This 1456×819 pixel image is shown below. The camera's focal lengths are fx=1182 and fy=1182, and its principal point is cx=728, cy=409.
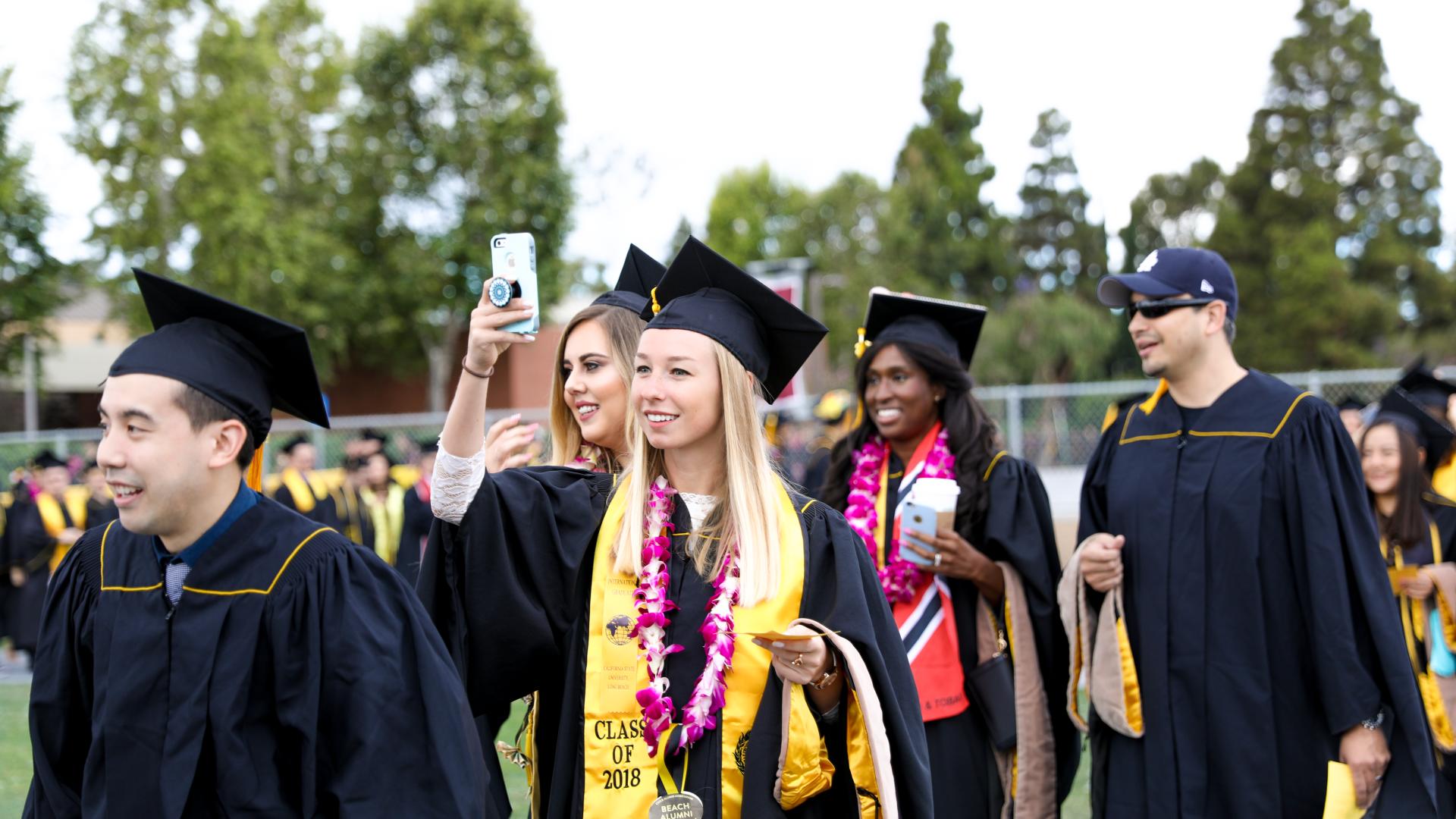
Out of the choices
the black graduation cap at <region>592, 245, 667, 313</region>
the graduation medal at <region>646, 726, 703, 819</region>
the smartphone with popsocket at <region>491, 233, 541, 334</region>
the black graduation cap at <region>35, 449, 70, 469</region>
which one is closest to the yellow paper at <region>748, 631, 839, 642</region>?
the graduation medal at <region>646, 726, 703, 819</region>

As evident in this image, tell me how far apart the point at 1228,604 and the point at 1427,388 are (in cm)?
394

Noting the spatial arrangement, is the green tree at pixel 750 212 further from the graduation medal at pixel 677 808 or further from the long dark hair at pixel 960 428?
the graduation medal at pixel 677 808

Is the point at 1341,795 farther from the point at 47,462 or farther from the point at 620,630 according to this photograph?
the point at 47,462

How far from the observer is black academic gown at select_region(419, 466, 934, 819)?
2676 millimetres

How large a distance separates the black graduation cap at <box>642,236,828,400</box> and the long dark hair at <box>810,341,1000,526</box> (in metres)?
1.67

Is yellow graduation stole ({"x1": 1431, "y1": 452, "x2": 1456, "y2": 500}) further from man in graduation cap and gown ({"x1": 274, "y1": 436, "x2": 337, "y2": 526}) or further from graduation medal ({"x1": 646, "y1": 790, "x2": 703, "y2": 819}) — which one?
man in graduation cap and gown ({"x1": 274, "y1": 436, "x2": 337, "y2": 526})

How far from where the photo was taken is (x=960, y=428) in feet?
15.3

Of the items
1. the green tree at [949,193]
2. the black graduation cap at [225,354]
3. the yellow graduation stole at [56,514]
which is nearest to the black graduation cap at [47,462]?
the yellow graduation stole at [56,514]

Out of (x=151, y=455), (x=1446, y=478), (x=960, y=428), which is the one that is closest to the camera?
(x=151, y=455)

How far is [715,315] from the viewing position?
287cm

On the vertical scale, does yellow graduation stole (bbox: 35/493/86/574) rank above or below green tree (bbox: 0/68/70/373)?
below

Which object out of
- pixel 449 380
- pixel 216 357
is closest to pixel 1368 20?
pixel 449 380

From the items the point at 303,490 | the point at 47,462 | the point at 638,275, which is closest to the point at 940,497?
the point at 638,275


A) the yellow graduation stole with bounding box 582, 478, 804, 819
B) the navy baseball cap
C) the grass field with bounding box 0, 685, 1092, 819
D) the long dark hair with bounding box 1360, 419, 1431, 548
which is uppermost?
the navy baseball cap
